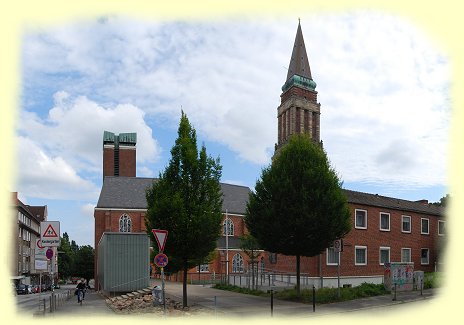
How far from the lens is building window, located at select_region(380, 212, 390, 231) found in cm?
3444

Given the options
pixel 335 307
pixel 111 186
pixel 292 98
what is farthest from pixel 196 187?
pixel 292 98

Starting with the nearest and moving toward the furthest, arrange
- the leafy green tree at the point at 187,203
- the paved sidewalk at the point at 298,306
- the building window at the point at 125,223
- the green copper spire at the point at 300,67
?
the paved sidewalk at the point at 298,306 < the leafy green tree at the point at 187,203 < the building window at the point at 125,223 < the green copper spire at the point at 300,67

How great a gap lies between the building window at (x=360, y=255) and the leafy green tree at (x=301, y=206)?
10410 millimetres

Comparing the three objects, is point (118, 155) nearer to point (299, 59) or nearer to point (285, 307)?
point (299, 59)

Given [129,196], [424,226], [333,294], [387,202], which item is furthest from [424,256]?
[129,196]

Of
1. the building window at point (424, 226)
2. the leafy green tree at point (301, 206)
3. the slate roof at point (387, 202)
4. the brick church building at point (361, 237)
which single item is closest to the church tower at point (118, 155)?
the brick church building at point (361, 237)

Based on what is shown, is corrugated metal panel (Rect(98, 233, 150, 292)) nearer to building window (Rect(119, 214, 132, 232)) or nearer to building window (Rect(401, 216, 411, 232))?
building window (Rect(401, 216, 411, 232))

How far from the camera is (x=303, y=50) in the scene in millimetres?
96125

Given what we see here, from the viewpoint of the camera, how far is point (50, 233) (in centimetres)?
1662

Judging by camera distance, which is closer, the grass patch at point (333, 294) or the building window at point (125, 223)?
the grass patch at point (333, 294)

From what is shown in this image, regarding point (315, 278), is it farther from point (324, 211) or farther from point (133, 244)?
point (133, 244)

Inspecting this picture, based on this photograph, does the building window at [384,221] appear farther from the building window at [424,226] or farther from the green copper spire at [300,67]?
the green copper spire at [300,67]

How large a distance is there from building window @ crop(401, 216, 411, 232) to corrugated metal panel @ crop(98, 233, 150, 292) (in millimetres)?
20026

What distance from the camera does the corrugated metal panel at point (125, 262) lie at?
2767 cm
